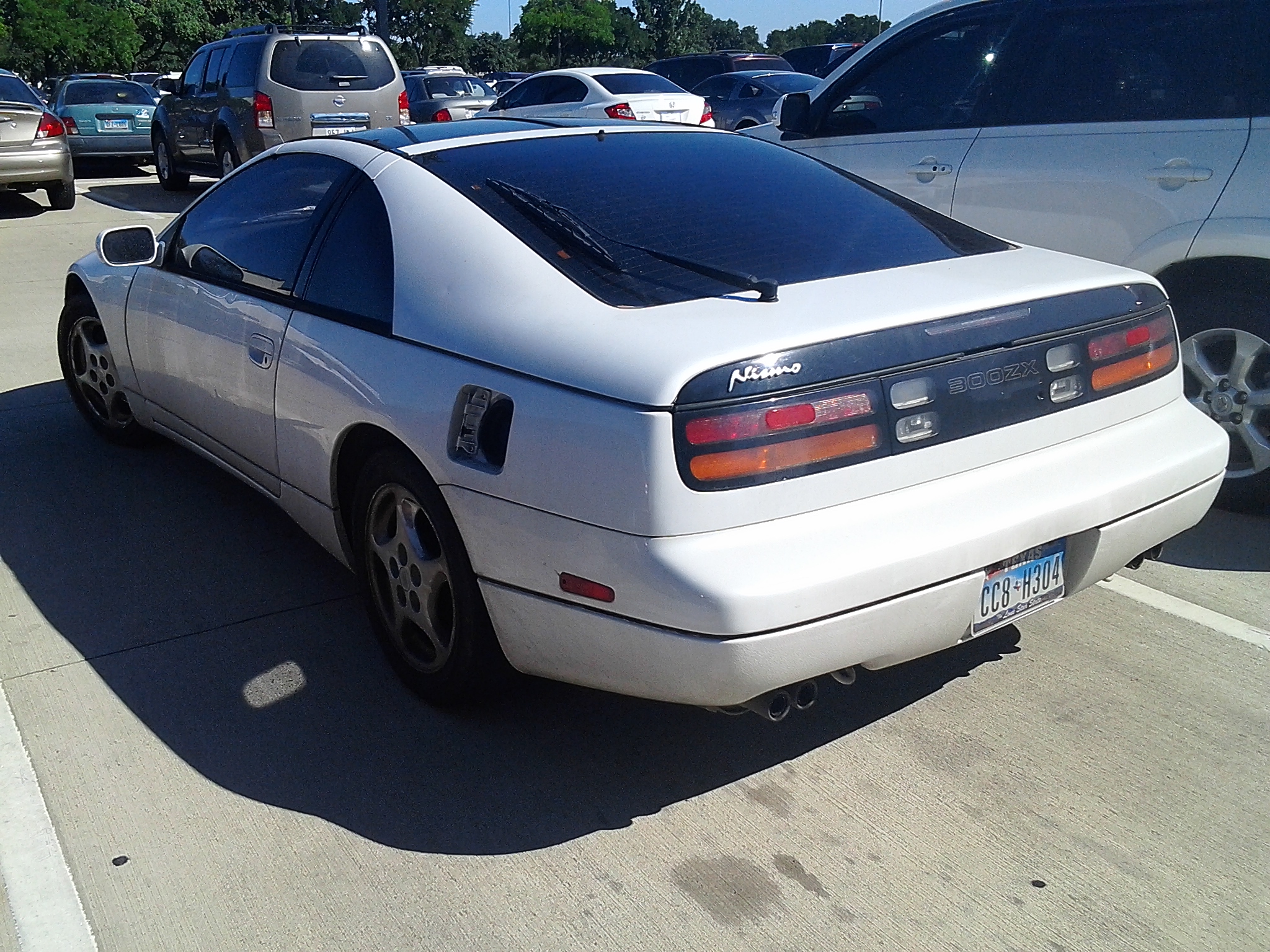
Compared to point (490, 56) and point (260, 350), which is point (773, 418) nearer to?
point (260, 350)

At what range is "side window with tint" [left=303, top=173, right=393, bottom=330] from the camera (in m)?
3.41

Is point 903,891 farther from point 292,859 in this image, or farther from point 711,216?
point 711,216

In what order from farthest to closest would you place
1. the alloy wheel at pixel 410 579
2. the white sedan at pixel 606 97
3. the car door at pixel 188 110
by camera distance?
the white sedan at pixel 606 97 < the car door at pixel 188 110 < the alloy wheel at pixel 410 579

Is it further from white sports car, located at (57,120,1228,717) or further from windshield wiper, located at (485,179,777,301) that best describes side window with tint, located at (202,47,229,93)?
windshield wiper, located at (485,179,777,301)

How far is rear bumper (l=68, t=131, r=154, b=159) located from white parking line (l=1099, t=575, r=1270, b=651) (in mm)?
16936

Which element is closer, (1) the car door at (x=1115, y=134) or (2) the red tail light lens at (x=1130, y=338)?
(2) the red tail light lens at (x=1130, y=338)

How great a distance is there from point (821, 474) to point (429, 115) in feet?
61.5

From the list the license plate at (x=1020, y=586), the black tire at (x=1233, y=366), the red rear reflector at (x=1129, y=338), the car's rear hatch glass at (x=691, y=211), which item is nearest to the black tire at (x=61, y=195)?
the car's rear hatch glass at (x=691, y=211)

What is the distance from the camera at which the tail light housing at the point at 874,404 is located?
2574 mm

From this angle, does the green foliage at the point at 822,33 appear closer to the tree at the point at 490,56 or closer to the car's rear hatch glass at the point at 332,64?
the tree at the point at 490,56

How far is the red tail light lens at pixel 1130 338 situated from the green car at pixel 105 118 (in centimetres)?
1750

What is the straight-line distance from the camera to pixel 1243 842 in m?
2.78

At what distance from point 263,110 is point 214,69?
5.58 feet

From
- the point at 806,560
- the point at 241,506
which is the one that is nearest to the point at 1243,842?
the point at 806,560
